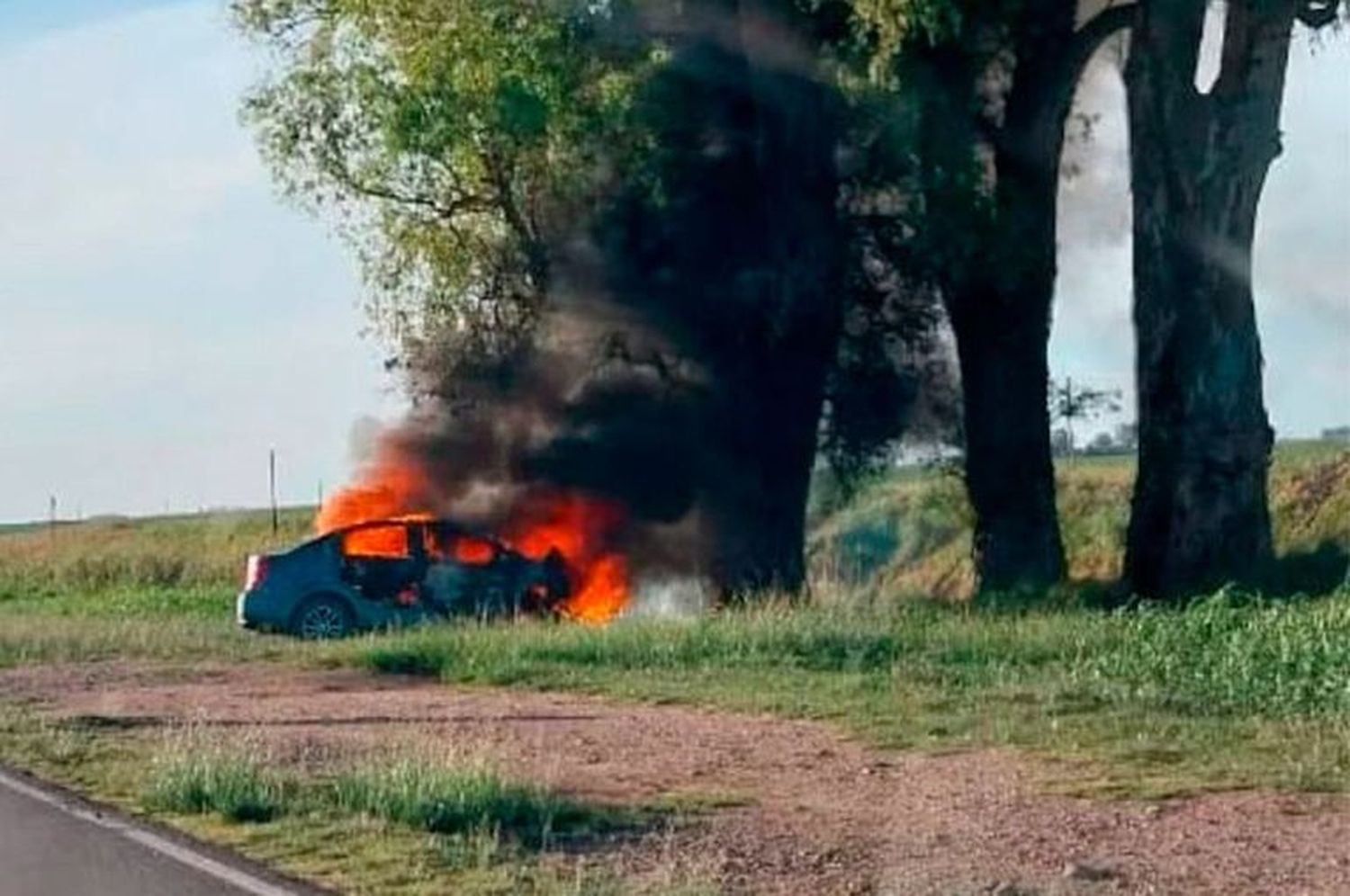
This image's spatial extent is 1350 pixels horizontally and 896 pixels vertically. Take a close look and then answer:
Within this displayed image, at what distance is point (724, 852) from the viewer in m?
14.6

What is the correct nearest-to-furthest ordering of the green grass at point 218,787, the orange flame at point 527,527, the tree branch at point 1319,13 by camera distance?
the green grass at point 218,787, the tree branch at point 1319,13, the orange flame at point 527,527

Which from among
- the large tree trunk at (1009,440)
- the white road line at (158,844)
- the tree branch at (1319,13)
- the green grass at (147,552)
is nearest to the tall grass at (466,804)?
the white road line at (158,844)

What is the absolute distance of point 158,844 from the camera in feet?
51.1

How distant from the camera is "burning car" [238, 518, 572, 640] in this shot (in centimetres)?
3538

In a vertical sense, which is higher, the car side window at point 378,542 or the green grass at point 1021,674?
the car side window at point 378,542

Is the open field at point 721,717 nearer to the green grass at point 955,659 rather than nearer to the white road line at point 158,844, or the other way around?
the green grass at point 955,659

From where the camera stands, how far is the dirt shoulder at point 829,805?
13820 mm

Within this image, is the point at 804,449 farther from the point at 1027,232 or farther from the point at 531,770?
the point at 531,770

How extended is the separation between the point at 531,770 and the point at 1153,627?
8.54 metres

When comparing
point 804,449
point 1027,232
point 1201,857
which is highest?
point 1027,232

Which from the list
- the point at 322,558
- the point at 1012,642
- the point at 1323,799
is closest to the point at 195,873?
the point at 1323,799

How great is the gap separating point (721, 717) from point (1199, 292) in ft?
38.3

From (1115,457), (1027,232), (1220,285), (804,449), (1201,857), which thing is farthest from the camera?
(1115,457)

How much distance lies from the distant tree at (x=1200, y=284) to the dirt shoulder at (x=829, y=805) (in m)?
10.3
